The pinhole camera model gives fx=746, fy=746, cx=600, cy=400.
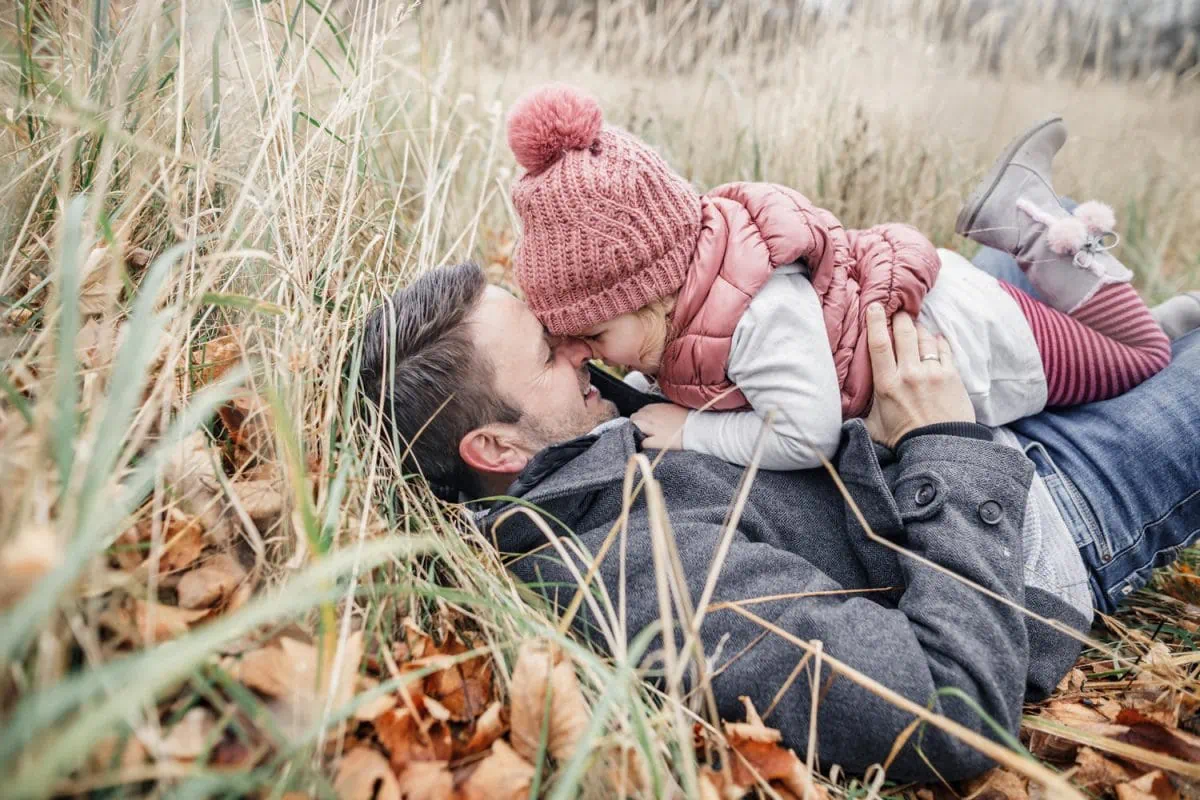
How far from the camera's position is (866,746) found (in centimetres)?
153

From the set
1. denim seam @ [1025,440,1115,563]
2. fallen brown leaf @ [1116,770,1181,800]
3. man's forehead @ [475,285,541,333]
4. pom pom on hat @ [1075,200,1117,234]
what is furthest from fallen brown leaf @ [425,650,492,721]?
pom pom on hat @ [1075,200,1117,234]

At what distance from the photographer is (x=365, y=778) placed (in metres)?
1.15

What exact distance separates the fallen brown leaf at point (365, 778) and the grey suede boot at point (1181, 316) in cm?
267

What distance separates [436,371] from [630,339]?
0.55 metres

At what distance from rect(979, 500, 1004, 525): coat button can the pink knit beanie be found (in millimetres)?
945

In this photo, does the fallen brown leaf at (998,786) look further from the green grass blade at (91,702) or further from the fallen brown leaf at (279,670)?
the green grass blade at (91,702)

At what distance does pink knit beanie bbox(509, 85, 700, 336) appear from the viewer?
191 centimetres

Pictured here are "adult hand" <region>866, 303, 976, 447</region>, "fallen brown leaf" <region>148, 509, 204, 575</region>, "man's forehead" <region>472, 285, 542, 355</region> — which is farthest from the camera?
"man's forehead" <region>472, 285, 542, 355</region>

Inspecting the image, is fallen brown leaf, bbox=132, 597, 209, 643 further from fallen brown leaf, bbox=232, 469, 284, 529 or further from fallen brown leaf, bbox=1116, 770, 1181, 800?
fallen brown leaf, bbox=1116, 770, 1181, 800

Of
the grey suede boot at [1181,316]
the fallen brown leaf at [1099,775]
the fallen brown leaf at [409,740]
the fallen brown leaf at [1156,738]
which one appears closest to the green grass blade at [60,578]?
the fallen brown leaf at [409,740]

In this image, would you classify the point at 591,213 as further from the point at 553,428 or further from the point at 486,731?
the point at 486,731

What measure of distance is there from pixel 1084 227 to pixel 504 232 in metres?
2.62

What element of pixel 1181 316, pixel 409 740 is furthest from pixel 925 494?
pixel 1181 316

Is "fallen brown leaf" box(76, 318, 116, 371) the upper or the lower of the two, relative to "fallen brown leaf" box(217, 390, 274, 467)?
upper
